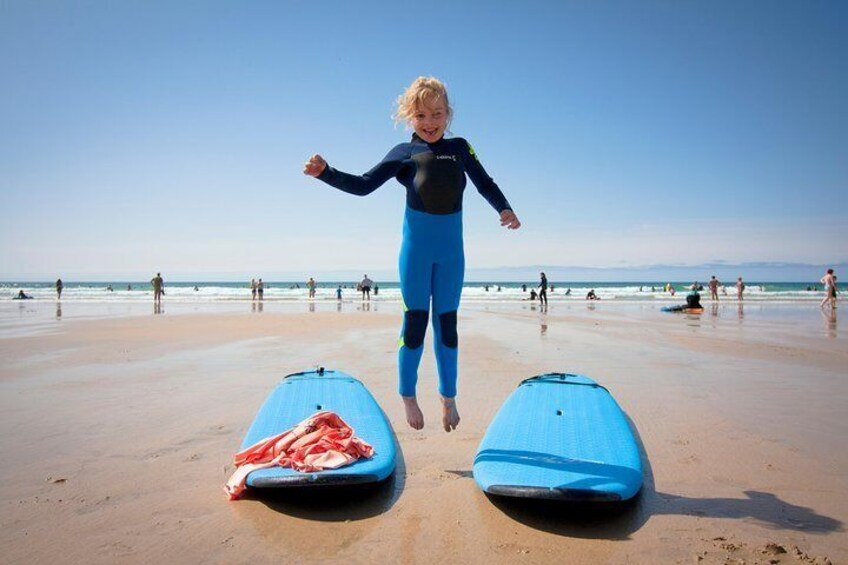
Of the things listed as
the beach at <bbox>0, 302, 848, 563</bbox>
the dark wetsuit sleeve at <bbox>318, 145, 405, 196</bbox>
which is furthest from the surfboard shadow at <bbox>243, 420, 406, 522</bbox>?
the dark wetsuit sleeve at <bbox>318, 145, 405, 196</bbox>

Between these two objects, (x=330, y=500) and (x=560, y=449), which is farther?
(x=560, y=449)

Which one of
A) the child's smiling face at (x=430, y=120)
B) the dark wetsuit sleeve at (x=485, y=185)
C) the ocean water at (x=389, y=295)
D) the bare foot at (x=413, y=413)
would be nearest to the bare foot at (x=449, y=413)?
the bare foot at (x=413, y=413)

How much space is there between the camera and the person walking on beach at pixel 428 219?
3.56 meters

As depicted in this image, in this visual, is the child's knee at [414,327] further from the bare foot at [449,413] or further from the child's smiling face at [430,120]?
the child's smiling face at [430,120]

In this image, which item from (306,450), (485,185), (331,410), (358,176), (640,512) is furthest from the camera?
(331,410)

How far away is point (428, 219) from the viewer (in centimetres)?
356

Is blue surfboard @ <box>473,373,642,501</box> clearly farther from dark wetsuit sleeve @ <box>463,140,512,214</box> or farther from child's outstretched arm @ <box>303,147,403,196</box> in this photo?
child's outstretched arm @ <box>303,147,403,196</box>

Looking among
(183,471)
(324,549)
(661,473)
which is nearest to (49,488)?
(183,471)

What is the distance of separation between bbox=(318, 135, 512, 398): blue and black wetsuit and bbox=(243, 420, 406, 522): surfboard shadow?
756 millimetres

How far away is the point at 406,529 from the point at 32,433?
341 centimetres

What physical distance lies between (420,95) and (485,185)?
0.77m

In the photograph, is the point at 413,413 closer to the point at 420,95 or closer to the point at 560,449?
the point at 560,449

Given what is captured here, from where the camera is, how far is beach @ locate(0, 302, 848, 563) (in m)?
2.53

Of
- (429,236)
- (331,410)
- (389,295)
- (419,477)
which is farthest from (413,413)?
(389,295)
